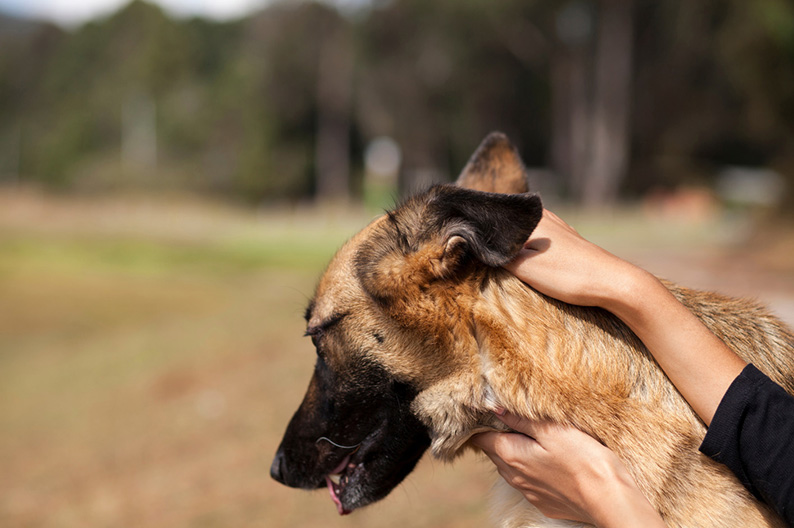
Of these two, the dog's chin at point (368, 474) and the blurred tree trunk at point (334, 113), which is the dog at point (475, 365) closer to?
the dog's chin at point (368, 474)

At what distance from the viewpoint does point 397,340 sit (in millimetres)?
2441

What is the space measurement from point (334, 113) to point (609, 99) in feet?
54.1

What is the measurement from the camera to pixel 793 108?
13.3m

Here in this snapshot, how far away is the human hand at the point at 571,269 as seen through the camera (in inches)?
84.1

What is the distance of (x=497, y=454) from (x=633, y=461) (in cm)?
48

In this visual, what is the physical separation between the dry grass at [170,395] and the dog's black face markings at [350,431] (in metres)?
0.58

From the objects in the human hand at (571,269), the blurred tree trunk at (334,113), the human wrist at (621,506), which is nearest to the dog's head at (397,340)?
the human hand at (571,269)

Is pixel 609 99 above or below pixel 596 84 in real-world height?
below

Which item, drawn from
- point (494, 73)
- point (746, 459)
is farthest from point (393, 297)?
point (494, 73)

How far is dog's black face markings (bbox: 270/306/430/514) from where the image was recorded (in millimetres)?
2543

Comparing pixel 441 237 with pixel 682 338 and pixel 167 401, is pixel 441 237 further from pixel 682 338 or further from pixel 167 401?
pixel 167 401

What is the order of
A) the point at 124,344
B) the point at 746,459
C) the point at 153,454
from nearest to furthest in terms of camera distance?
the point at 746,459, the point at 153,454, the point at 124,344

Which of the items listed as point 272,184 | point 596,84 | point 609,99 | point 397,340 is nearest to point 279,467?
point 397,340

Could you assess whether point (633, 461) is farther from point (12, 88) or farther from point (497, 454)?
point (12, 88)
